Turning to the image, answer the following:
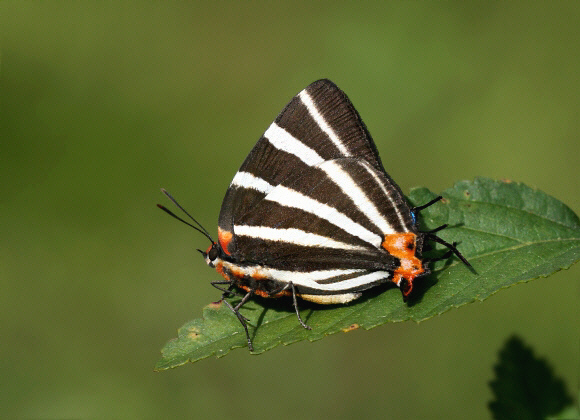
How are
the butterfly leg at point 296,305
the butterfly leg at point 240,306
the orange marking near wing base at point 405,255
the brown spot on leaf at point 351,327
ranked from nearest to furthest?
1. the brown spot on leaf at point 351,327
2. the orange marking near wing base at point 405,255
3. the butterfly leg at point 296,305
4. the butterfly leg at point 240,306

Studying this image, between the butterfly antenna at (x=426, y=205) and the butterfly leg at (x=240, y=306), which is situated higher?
the butterfly antenna at (x=426, y=205)

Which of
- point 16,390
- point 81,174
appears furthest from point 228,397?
point 81,174

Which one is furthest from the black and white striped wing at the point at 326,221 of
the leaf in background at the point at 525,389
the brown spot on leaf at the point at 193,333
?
the leaf in background at the point at 525,389

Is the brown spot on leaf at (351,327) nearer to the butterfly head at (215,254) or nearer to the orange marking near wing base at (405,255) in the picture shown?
the orange marking near wing base at (405,255)

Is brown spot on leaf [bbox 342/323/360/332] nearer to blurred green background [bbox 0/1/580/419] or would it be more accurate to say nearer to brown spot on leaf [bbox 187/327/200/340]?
brown spot on leaf [bbox 187/327/200/340]

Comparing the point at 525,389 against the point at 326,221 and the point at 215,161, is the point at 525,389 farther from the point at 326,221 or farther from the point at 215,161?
the point at 215,161

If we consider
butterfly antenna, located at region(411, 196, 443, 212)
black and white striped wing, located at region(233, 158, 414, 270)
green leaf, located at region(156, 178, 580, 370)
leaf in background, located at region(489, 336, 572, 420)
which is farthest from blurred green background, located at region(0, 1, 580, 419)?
black and white striped wing, located at region(233, 158, 414, 270)
